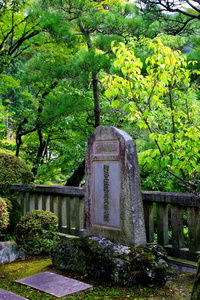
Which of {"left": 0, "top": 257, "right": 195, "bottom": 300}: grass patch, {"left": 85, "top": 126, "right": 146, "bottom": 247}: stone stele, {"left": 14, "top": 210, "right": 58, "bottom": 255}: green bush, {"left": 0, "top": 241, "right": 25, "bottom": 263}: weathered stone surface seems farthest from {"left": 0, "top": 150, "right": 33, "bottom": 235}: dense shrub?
{"left": 85, "top": 126, "right": 146, "bottom": 247}: stone stele

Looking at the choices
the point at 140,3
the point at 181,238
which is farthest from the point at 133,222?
the point at 140,3

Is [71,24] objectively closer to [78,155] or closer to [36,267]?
→ [78,155]

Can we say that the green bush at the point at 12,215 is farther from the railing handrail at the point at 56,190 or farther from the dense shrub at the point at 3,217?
the dense shrub at the point at 3,217

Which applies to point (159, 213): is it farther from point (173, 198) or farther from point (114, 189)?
point (114, 189)

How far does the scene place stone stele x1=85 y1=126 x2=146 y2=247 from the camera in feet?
14.1

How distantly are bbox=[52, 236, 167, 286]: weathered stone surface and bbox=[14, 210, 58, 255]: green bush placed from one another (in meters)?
1.22

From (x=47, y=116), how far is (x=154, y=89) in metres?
4.46

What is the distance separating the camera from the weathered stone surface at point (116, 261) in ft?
13.0

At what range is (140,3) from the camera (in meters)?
7.75

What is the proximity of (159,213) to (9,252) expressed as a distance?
9.24ft

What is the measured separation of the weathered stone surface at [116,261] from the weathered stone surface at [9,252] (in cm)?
129

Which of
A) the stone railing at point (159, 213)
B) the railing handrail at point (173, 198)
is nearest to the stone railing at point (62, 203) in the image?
the stone railing at point (159, 213)

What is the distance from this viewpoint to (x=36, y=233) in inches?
233

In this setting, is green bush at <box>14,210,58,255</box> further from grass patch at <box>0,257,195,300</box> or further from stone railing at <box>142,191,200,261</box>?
stone railing at <box>142,191,200,261</box>
